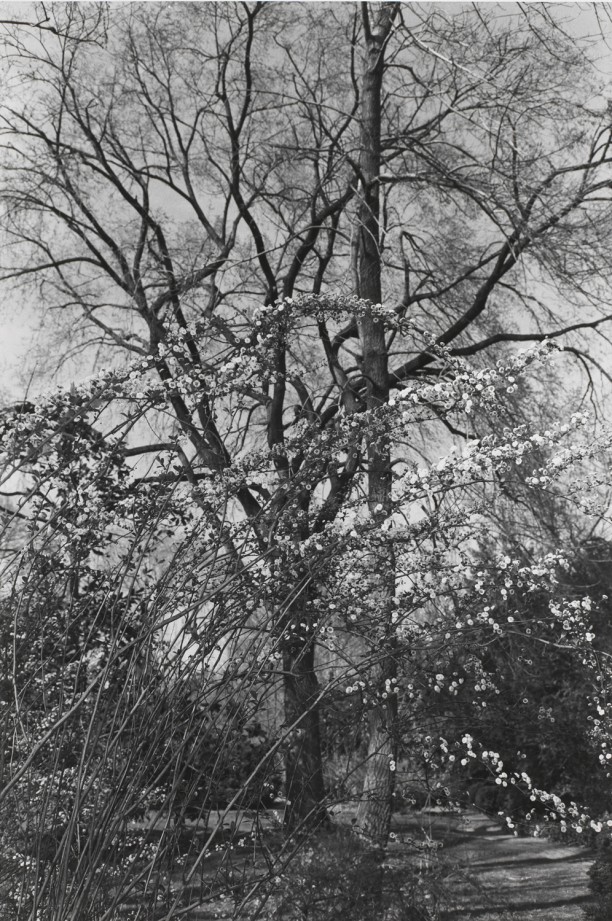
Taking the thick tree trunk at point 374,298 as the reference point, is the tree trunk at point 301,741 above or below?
below

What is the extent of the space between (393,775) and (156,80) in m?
8.28

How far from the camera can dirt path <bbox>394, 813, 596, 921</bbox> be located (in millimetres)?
6434

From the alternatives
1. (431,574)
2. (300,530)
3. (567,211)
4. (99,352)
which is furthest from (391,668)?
(99,352)

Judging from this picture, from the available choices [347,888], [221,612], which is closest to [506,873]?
[347,888]

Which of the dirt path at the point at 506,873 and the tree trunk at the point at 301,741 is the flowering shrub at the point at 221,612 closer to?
the tree trunk at the point at 301,741

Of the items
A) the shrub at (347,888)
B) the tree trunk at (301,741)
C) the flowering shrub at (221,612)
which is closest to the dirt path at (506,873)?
the shrub at (347,888)

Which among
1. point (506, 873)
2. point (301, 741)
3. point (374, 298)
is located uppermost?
point (374, 298)

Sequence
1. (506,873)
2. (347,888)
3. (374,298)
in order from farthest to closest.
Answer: (506,873), (374,298), (347,888)

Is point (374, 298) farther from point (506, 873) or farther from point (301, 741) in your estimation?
point (506, 873)

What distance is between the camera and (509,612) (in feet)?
16.7

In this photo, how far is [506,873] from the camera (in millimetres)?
8547

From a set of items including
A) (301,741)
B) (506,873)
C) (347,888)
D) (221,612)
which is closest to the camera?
(221,612)

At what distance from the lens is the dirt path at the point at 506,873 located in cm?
643

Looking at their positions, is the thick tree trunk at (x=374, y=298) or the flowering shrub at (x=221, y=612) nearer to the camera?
the flowering shrub at (x=221, y=612)
